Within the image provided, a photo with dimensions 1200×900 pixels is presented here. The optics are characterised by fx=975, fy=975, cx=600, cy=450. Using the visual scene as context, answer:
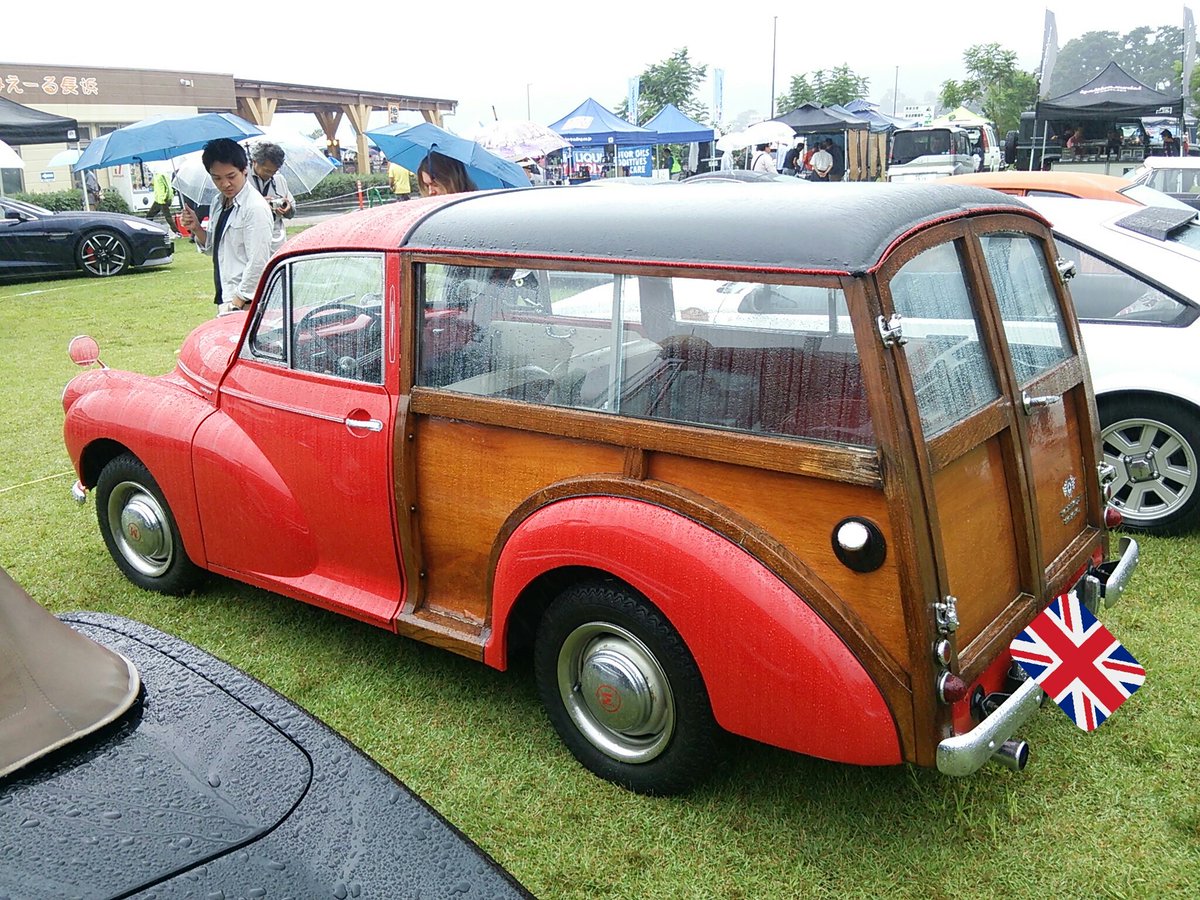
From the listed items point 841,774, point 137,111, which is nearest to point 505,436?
point 841,774

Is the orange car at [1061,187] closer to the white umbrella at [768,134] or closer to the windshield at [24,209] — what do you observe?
the windshield at [24,209]

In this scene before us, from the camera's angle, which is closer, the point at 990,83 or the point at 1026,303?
the point at 1026,303

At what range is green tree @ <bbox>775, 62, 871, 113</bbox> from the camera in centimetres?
5822

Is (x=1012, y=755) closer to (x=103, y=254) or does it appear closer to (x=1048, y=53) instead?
(x=103, y=254)

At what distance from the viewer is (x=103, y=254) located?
1546 centimetres

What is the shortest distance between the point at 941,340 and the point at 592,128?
21.6 m

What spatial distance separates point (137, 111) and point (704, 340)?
3922 centimetres

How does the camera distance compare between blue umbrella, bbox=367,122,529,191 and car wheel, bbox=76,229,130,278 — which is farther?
car wheel, bbox=76,229,130,278

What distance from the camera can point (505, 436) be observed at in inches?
120

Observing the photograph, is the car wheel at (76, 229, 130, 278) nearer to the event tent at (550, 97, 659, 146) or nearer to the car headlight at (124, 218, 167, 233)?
the car headlight at (124, 218, 167, 233)

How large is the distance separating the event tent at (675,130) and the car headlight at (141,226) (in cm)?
1285

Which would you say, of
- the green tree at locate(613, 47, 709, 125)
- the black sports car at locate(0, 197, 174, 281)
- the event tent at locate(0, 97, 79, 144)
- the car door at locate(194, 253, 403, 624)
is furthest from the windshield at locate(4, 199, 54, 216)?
the green tree at locate(613, 47, 709, 125)

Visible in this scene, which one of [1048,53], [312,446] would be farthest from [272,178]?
[1048,53]

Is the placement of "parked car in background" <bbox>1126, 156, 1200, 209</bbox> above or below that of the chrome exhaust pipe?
above
